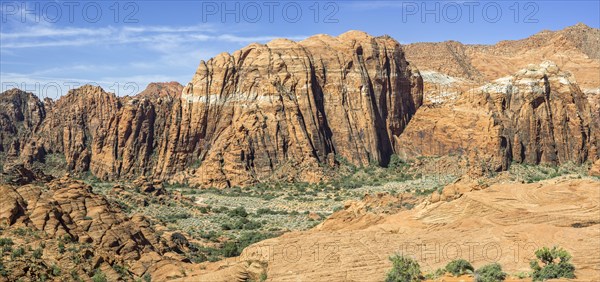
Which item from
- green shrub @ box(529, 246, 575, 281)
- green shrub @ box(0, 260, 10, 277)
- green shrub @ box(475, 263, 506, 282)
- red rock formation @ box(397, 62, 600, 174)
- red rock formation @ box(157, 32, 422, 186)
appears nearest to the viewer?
green shrub @ box(475, 263, 506, 282)

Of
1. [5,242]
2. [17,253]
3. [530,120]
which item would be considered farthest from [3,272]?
[530,120]

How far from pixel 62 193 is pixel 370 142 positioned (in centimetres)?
6103

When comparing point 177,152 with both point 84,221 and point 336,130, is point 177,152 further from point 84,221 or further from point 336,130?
point 84,221

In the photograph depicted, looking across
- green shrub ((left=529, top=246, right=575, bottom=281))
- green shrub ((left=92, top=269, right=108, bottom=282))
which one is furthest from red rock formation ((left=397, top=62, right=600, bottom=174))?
green shrub ((left=92, top=269, right=108, bottom=282))

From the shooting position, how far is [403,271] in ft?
82.9

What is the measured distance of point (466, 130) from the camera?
9088 cm

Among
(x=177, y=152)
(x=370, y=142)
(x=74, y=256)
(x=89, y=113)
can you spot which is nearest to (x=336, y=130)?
(x=370, y=142)

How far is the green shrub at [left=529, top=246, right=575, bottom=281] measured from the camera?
2434 cm

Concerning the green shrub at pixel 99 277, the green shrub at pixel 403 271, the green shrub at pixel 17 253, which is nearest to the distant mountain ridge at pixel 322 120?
the green shrub at pixel 99 277

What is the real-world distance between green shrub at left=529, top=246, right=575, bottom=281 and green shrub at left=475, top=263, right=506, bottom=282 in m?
1.21

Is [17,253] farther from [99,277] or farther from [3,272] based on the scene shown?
[99,277]

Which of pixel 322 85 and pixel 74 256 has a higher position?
pixel 322 85

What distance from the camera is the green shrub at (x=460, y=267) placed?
25984 mm

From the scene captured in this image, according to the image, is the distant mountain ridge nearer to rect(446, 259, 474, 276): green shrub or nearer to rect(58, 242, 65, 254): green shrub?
rect(58, 242, 65, 254): green shrub
